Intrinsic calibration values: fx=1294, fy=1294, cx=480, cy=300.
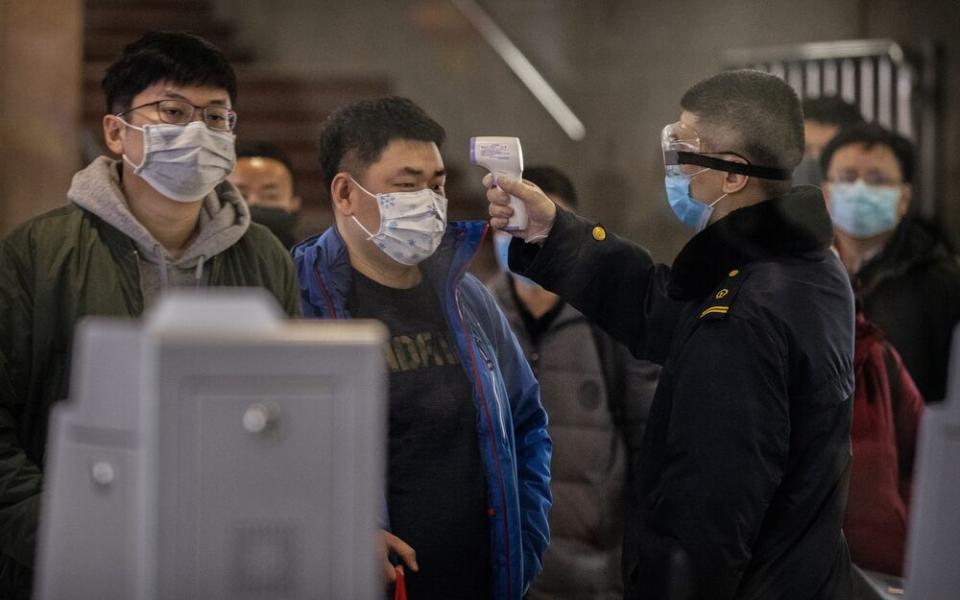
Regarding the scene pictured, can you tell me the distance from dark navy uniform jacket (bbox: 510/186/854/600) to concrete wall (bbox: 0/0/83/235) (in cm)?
227

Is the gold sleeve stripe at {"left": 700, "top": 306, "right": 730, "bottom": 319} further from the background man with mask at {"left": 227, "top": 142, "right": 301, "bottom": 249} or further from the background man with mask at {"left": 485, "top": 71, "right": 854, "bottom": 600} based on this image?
the background man with mask at {"left": 227, "top": 142, "right": 301, "bottom": 249}

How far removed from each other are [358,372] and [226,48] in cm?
661

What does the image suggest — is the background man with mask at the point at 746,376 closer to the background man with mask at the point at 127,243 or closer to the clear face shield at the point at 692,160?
the clear face shield at the point at 692,160

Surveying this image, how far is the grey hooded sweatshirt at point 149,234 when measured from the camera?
2.55 meters

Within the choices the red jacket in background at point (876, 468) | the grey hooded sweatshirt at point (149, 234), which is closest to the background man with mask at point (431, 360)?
the grey hooded sweatshirt at point (149, 234)

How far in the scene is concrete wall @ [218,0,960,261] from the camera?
7152 mm

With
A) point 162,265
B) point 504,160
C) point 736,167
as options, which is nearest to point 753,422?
point 736,167

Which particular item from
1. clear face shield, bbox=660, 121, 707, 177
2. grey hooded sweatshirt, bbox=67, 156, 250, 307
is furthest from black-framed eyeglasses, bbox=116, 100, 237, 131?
clear face shield, bbox=660, 121, 707, 177

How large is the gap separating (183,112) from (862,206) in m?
2.56

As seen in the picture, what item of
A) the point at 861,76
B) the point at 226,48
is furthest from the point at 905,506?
the point at 226,48

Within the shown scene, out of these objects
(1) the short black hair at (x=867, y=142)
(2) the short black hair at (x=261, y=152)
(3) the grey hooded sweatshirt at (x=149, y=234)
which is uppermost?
(1) the short black hair at (x=867, y=142)

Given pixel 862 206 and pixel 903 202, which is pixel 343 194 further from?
pixel 903 202

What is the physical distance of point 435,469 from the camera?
267 cm

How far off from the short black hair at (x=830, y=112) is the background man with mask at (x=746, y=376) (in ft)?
6.94
